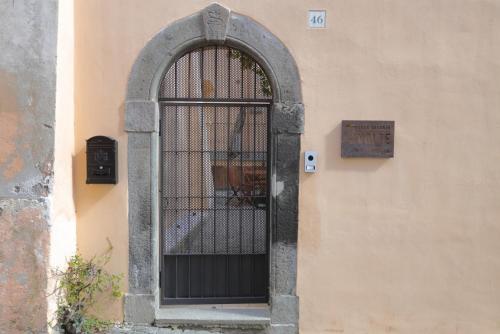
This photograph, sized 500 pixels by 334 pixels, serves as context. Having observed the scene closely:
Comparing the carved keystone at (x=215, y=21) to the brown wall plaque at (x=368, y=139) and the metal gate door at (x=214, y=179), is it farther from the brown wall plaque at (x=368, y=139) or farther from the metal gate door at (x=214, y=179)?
the brown wall plaque at (x=368, y=139)

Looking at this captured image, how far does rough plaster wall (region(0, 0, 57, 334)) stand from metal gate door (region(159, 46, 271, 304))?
1035 mm

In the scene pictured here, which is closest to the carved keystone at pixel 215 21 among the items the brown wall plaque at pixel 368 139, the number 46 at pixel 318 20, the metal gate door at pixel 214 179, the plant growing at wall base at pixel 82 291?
the metal gate door at pixel 214 179

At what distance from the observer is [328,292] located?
4148 mm

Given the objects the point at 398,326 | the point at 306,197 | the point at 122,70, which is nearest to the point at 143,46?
the point at 122,70

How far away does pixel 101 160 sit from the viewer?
4.03m

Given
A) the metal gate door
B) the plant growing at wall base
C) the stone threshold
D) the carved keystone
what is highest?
the carved keystone

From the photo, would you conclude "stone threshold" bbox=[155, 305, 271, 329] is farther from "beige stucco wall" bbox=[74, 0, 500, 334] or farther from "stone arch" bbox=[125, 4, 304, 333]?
"beige stucco wall" bbox=[74, 0, 500, 334]

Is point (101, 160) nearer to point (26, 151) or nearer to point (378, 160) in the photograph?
point (26, 151)

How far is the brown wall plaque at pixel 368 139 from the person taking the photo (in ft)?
13.4

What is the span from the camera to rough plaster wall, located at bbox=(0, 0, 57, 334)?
3727 mm

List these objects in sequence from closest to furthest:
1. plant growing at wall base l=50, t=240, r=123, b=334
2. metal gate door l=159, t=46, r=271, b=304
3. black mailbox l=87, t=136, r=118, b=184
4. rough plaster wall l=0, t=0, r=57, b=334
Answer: rough plaster wall l=0, t=0, r=57, b=334 < plant growing at wall base l=50, t=240, r=123, b=334 < black mailbox l=87, t=136, r=118, b=184 < metal gate door l=159, t=46, r=271, b=304

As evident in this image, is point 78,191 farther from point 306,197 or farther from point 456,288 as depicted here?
point 456,288

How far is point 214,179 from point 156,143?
65cm

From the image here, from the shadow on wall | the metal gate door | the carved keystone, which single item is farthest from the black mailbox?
the shadow on wall
